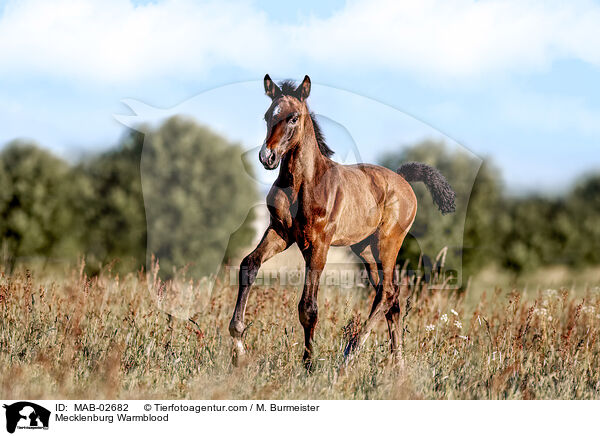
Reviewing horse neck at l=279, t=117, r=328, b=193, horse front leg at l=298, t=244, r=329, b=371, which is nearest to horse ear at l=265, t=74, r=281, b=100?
horse neck at l=279, t=117, r=328, b=193

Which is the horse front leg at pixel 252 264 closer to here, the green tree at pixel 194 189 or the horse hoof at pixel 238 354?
the horse hoof at pixel 238 354

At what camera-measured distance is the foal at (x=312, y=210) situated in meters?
5.11

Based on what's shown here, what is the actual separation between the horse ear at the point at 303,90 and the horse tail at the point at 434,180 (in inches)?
77.9

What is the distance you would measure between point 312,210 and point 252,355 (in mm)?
1675

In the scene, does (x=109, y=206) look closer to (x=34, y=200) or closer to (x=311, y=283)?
(x=34, y=200)

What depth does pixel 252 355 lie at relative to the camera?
5609 millimetres

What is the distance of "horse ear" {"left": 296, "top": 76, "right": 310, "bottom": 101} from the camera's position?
5.08m

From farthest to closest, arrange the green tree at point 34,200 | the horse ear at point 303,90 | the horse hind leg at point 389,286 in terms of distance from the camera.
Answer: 1. the green tree at point 34,200
2. the horse hind leg at point 389,286
3. the horse ear at point 303,90

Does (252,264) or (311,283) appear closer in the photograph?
(311,283)

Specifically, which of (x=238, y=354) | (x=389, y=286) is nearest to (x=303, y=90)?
(x=389, y=286)
